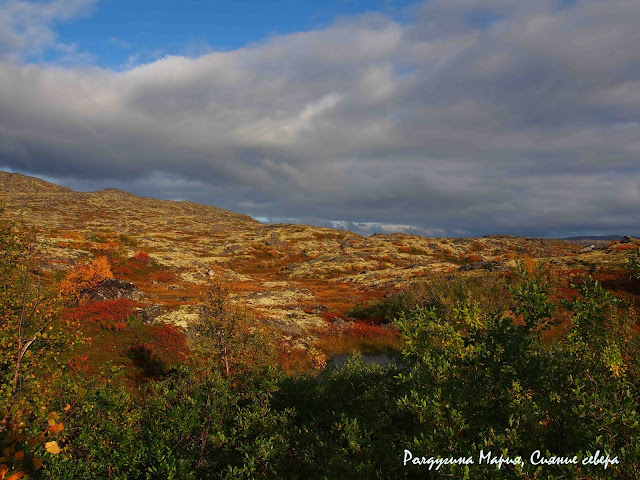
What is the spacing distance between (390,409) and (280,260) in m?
107

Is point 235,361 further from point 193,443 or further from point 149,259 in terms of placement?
point 149,259

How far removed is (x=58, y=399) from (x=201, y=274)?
2524 inches

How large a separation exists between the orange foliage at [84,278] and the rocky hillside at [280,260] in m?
4.62

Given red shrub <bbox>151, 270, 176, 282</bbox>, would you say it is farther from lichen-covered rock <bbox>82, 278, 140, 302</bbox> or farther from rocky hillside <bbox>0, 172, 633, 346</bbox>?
lichen-covered rock <bbox>82, 278, 140, 302</bbox>

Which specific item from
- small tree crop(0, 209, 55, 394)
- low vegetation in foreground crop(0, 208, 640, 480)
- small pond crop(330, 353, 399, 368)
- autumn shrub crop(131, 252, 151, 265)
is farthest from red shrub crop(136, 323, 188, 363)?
autumn shrub crop(131, 252, 151, 265)

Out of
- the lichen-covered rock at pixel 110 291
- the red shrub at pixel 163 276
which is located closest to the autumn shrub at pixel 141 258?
the red shrub at pixel 163 276

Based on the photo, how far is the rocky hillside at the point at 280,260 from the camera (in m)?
47.1

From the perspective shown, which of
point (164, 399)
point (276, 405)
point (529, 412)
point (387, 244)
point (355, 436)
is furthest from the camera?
point (387, 244)

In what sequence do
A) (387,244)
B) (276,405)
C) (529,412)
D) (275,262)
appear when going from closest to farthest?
(529,412), (276,405), (275,262), (387,244)

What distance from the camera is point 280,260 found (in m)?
115

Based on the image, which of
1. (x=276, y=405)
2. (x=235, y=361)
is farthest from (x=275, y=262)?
(x=276, y=405)

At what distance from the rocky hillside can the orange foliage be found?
4.62m

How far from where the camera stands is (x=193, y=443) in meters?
8.97

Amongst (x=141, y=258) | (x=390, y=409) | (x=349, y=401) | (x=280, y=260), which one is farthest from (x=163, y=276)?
(x=390, y=409)
